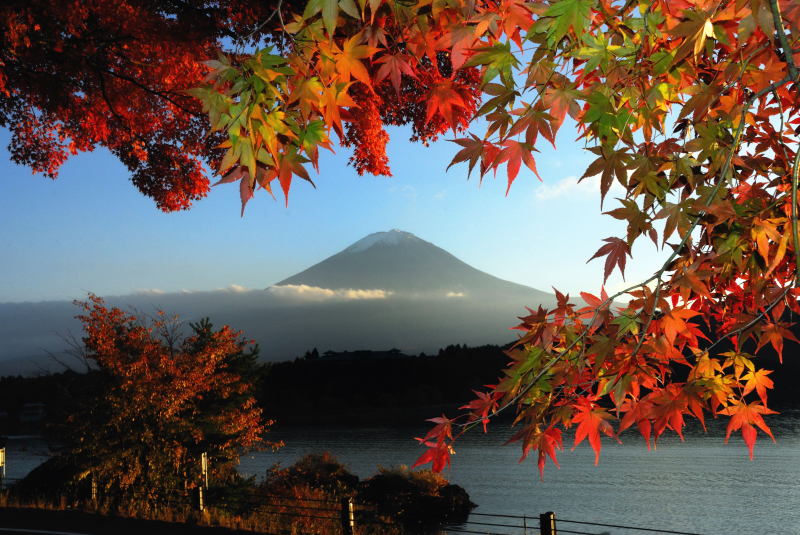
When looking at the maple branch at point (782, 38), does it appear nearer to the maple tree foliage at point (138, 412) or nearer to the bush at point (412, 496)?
the maple tree foliage at point (138, 412)

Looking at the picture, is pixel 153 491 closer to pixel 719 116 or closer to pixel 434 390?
pixel 719 116

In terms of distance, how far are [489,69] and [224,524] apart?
48.6ft

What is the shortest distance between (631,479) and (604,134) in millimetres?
74370

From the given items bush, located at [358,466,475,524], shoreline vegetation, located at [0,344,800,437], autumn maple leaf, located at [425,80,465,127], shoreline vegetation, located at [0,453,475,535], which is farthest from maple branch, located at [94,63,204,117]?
shoreline vegetation, located at [0,344,800,437]

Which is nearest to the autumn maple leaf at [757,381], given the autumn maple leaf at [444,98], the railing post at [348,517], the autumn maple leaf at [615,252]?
the autumn maple leaf at [615,252]

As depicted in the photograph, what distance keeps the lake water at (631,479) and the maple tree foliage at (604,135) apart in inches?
1493

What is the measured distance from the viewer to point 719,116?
2.93 meters

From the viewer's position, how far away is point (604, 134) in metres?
2.34

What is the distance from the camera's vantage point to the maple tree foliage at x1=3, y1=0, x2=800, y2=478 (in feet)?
7.39

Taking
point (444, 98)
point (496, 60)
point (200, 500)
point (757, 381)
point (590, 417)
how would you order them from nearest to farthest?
point (496, 60), point (444, 98), point (590, 417), point (757, 381), point (200, 500)

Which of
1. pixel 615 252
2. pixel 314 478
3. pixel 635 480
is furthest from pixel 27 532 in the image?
pixel 635 480

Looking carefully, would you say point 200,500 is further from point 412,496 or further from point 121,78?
point 412,496

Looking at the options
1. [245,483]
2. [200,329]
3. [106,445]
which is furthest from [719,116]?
[245,483]

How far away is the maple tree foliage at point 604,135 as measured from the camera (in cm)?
225
